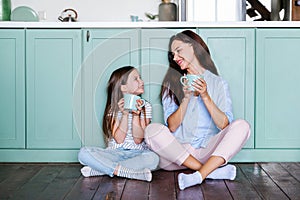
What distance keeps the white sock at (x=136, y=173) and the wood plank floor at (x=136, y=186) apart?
0.03m

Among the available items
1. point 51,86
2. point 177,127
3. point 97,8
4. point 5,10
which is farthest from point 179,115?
point 5,10

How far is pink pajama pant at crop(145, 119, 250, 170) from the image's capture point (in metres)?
2.28

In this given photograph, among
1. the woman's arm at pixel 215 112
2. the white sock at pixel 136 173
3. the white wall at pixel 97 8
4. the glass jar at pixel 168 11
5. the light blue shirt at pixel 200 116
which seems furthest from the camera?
the white wall at pixel 97 8

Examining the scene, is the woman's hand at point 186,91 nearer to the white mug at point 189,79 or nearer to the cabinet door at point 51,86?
the white mug at point 189,79

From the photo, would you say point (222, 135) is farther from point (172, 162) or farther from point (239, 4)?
point (239, 4)

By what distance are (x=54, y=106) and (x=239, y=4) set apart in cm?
117

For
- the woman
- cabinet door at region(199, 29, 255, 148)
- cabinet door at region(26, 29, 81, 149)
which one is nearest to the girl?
the woman

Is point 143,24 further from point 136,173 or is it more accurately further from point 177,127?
point 136,173

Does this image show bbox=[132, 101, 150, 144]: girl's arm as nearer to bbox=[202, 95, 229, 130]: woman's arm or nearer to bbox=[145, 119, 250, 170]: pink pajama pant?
bbox=[145, 119, 250, 170]: pink pajama pant

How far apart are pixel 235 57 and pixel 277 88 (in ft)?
0.92

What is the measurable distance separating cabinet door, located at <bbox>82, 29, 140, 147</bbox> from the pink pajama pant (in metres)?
0.37

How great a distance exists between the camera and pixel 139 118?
8.38 feet

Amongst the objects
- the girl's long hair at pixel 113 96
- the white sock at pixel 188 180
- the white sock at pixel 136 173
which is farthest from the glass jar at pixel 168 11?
the white sock at pixel 188 180

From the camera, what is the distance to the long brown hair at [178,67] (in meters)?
2.56
